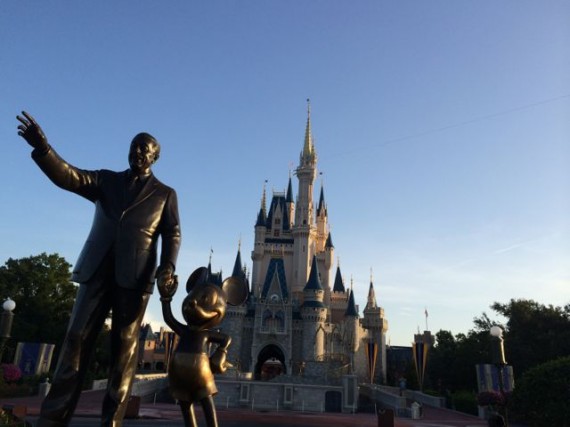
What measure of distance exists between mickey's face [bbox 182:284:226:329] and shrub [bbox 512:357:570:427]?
1276 centimetres

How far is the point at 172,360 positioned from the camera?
13.5ft

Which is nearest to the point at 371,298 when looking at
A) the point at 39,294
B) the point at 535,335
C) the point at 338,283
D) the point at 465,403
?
the point at 338,283

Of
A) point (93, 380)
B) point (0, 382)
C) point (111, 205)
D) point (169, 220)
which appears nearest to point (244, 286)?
point (169, 220)

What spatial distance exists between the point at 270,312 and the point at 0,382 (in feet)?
147

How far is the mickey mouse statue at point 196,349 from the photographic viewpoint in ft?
13.3

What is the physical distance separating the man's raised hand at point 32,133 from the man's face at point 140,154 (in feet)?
2.73

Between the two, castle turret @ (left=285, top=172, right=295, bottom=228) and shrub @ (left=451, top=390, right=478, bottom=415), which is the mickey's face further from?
castle turret @ (left=285, top=172, right=295, bottom=228)

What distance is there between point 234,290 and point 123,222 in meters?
1.41

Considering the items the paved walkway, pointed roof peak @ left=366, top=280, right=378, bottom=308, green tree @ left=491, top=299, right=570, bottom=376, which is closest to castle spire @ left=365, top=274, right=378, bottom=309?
pointed roof peak @ left=366, top=280, right=378, bottom=308

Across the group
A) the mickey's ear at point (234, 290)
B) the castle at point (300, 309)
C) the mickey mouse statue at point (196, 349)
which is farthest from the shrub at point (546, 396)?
the castle at point (300, 309)

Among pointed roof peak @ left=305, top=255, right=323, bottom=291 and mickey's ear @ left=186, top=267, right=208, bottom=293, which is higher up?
pointed roof peak @ left=305, top=255, right=323, bottom=291

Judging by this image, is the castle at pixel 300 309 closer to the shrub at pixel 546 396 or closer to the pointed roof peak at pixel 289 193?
the pointed roof peak at pixel 289 193

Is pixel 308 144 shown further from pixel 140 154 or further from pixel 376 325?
pixel 140 154

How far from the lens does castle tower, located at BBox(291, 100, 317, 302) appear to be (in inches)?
2415
